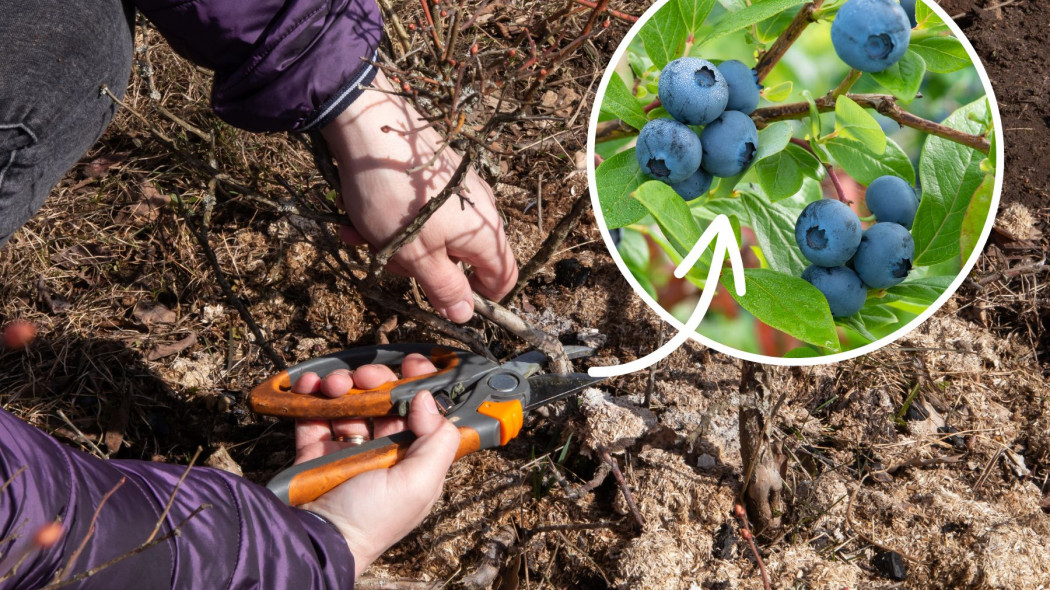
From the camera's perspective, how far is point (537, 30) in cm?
237

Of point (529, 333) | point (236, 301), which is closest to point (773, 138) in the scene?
point (529, 333)

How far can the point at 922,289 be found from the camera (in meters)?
1.30

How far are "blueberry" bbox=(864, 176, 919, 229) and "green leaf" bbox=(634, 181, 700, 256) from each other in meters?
0.31

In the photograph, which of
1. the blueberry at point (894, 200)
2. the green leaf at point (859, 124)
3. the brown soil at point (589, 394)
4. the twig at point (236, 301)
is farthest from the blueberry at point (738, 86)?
the twig at point (236, 301)

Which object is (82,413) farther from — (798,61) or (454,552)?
(798,61)

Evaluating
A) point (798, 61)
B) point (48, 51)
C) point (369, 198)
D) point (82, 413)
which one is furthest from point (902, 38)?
point (82, 413)

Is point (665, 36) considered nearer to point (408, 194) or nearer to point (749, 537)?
point (408, 194)

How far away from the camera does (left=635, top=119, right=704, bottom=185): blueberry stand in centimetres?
108

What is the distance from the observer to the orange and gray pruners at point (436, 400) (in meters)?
1.57

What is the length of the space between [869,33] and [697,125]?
0.79 ft

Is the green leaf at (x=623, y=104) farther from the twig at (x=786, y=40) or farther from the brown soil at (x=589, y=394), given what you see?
the brown soil at (x=589, y=394)

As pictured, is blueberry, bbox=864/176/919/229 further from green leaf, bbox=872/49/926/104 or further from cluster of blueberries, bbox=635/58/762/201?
cluster of blueberries, bbox=635/58/762/201

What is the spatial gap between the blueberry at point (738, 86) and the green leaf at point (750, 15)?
45mm

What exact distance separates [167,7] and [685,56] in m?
0.85
